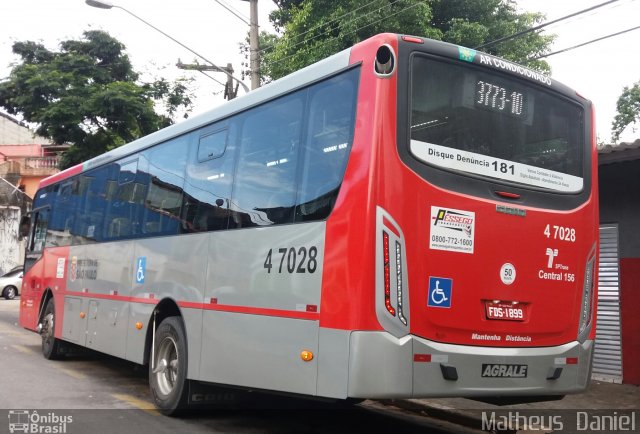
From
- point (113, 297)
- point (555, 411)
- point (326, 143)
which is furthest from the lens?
point (113, 297)

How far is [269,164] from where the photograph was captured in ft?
20.5

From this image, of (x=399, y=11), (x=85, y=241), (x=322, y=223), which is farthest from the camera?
(x=399, y=11)

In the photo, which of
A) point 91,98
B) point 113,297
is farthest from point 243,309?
point 91,98

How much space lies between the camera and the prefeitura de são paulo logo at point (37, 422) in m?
6.46

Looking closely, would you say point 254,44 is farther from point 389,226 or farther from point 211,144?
point 389,226

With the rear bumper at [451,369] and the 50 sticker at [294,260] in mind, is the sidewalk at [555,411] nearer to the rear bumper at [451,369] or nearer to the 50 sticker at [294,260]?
the rear bumper at [451,369]

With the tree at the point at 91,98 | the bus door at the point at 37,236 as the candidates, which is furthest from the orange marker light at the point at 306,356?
the tree at the point at 91,98

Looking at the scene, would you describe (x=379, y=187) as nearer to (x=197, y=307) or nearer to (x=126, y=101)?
(x=197, y=307)

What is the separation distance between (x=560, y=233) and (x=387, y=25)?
12.5m

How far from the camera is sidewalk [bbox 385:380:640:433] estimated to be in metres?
7.39

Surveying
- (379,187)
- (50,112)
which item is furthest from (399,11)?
(50,112)

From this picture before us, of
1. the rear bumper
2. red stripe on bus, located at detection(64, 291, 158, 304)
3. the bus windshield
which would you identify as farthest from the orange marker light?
red stripe on bus, located at detection(64, 291, 158, 304)

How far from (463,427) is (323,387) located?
3078 millimetres

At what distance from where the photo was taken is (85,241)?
10750 mm
